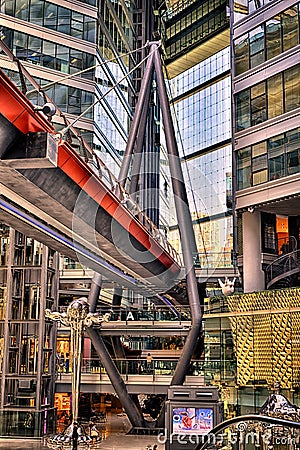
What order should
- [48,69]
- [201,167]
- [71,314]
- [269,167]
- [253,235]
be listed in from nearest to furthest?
[71,314] < [269,167] < [253,235] < [48,69] < [201,167]

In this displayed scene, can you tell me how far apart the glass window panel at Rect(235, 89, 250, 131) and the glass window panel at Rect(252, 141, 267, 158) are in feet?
4.94

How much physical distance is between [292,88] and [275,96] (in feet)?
4.05

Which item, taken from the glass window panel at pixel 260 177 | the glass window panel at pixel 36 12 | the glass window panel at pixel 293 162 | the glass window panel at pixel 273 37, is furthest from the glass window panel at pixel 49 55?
the glass window panel at pixel 293 162

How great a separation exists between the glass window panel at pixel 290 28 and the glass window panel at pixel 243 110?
11.8ft

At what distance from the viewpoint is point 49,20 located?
4247 cm

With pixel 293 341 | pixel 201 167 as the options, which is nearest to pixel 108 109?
pixel 201 167

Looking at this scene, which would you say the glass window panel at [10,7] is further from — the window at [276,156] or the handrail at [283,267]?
the handrail at [283,267]

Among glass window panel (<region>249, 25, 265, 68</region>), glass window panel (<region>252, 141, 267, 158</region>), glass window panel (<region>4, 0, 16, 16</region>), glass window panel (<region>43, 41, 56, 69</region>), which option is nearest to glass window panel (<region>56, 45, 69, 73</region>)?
glass window panel (<region>43, 41, 56, 69</region>)

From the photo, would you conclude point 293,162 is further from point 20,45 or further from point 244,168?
point 20,45

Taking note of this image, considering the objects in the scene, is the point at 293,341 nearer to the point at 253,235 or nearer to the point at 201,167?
the point at 253,235

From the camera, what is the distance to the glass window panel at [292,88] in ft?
102

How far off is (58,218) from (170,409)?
6.61m

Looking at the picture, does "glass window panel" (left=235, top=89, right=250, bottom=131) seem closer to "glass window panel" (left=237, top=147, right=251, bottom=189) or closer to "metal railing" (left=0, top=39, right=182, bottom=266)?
"glass window panel" (left=237, top=147, right=251, bottom=189)

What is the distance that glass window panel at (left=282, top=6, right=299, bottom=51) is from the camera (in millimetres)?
31480
